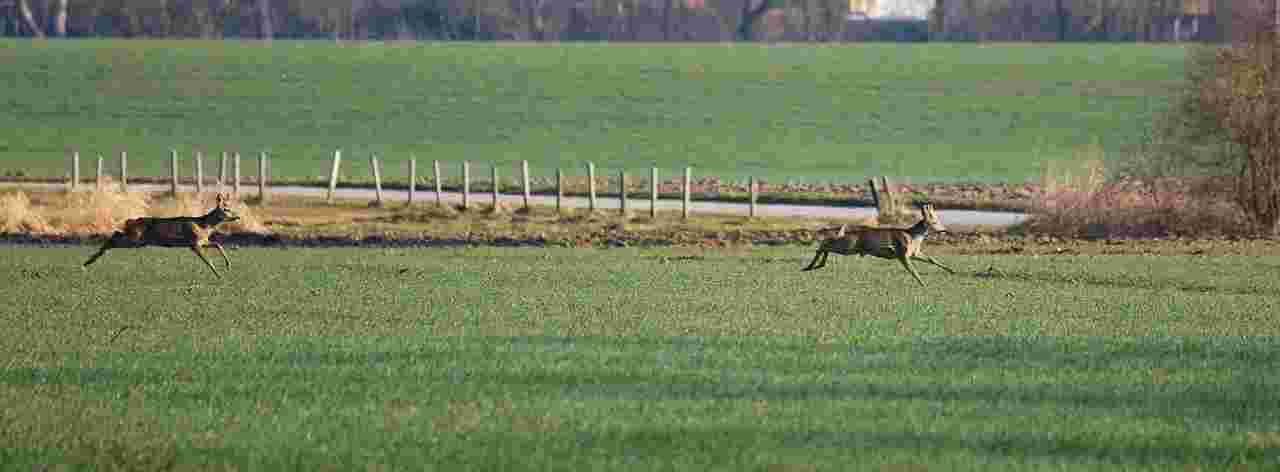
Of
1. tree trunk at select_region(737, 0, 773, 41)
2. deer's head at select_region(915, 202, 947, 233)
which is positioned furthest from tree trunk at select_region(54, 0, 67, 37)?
deer's head at select_region(915, 202, 947, 233)

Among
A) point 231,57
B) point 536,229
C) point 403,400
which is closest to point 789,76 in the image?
point 231,57

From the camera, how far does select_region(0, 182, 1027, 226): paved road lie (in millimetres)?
42344

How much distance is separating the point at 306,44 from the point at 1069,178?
253ft

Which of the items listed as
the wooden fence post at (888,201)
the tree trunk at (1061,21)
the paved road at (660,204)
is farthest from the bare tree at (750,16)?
the wooden fence post at (888,201)

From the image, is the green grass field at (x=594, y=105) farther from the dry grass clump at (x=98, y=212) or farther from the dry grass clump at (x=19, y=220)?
the dry grass clump at (x=19, y=220)

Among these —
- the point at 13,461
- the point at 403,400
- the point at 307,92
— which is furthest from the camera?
the point at 307,92

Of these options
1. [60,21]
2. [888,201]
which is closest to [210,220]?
[888,201]

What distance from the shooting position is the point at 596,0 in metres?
128

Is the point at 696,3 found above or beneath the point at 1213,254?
above

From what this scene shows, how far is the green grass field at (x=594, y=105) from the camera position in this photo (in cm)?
6888

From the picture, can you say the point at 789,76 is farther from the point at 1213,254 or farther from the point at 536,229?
the point at 1213,254

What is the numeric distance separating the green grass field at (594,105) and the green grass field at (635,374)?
126ft

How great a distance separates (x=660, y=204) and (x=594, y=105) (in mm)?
39865

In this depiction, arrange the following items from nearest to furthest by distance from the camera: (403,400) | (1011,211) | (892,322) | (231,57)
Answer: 1. (403,400)
2. (892,322)
3. (1011,211)
4. (231,57)
